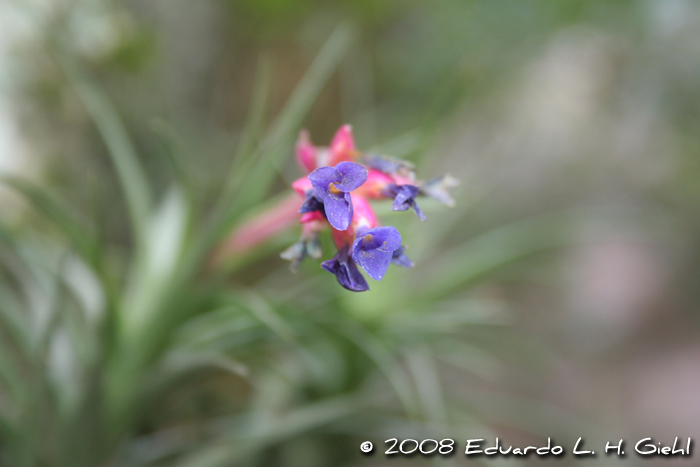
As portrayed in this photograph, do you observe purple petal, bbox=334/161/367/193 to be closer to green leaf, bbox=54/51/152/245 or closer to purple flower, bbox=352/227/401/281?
purple flower, bbox=352/227/401/281

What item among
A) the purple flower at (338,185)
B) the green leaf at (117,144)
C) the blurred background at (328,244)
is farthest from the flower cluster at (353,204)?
the green leaf at (117,144)

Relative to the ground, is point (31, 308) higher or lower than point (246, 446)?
higher

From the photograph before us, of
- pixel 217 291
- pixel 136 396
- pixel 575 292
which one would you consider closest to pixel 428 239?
pixel 217 291

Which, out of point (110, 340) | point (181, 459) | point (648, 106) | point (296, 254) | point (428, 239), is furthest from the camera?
→ point (648, 106)

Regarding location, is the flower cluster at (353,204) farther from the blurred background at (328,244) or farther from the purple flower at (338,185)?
the blurred background at (328,244)

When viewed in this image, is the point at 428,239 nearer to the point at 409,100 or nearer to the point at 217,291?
the point at 217,291

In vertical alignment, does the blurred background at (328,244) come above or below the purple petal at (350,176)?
above

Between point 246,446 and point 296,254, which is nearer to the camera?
point 296,254
